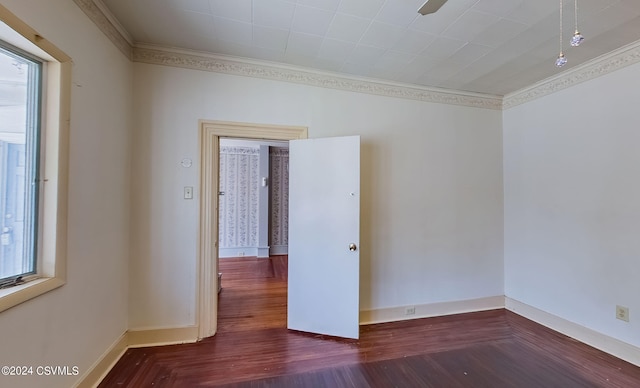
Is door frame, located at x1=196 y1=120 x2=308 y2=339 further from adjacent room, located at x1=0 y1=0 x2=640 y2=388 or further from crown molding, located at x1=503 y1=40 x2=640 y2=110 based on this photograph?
crown molding, located at x1=503 y1=40 x2=640 y2=110

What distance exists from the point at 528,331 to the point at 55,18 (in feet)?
15.1

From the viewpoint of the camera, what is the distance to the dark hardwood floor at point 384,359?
192 centimetres

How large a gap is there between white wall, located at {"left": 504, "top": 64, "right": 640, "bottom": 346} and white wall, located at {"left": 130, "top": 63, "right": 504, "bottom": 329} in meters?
0.26

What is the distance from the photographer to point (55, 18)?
1455mm

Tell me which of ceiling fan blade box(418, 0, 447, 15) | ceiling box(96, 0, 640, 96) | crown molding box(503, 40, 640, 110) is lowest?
ceiling fan blade box(418, 0, 447, 15)

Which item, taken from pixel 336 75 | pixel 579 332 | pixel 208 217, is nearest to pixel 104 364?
pixel 208 217

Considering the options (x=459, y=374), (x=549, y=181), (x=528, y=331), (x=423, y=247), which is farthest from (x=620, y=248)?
(x=459, y=374)

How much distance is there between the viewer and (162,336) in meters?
2.34

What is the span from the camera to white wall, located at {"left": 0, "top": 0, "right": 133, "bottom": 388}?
1.32 meters

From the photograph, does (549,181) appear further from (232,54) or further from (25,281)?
(25,281)

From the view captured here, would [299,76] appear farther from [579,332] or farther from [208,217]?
[579,332]

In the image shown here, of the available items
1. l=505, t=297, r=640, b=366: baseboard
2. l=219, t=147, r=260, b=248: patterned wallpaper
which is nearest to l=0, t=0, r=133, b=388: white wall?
l=219, t=147, r=260, b=248: patterned wallpaper

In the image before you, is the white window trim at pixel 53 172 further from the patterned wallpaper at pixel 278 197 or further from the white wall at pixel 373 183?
the patterned wallpaper at pixel 278 197

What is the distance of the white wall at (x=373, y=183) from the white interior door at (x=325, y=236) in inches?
13.7
